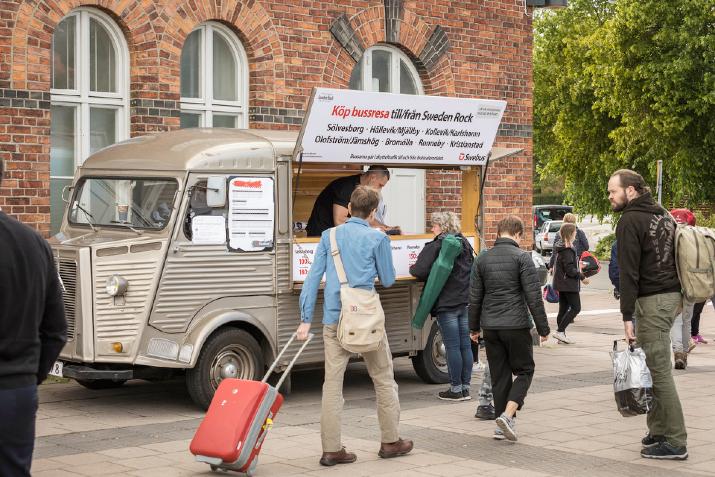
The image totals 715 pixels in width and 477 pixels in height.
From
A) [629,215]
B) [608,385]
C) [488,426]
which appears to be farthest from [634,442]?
[608,385]

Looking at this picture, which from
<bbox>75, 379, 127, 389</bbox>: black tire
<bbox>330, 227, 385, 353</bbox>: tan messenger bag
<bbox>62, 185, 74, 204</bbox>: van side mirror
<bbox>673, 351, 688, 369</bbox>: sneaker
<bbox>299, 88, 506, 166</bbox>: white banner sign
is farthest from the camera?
<bbox>673, 351, 688, 369</bbox>: sneaker

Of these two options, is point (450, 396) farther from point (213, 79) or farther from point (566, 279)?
point (213, 79)

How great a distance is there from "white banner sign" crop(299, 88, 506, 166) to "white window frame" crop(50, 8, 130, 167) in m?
3.74

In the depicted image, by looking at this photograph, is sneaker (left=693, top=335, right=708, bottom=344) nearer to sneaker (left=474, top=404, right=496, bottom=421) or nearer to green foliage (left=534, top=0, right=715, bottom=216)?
sneaker (left=474, top=404, right=496, bottom=421)

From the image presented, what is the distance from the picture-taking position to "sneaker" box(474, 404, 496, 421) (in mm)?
9977

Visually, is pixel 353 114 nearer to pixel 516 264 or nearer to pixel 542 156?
pixel 516 264

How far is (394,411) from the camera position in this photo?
8.27 metres

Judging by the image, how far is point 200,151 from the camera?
416 inches

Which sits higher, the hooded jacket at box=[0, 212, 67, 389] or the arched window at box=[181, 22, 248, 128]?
the arched window at box=[181, 22, 248, 128]

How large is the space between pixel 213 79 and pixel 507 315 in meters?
6.85

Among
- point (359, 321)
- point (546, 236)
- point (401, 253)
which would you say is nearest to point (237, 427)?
point (359, 321)

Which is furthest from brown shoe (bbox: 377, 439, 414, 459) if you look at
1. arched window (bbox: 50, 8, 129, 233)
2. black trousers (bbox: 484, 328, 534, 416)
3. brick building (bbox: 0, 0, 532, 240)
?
arched window (bbox: 50, 8, 129, 233)

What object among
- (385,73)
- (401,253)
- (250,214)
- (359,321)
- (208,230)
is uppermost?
(385,73)

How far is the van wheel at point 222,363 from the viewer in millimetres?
10164
